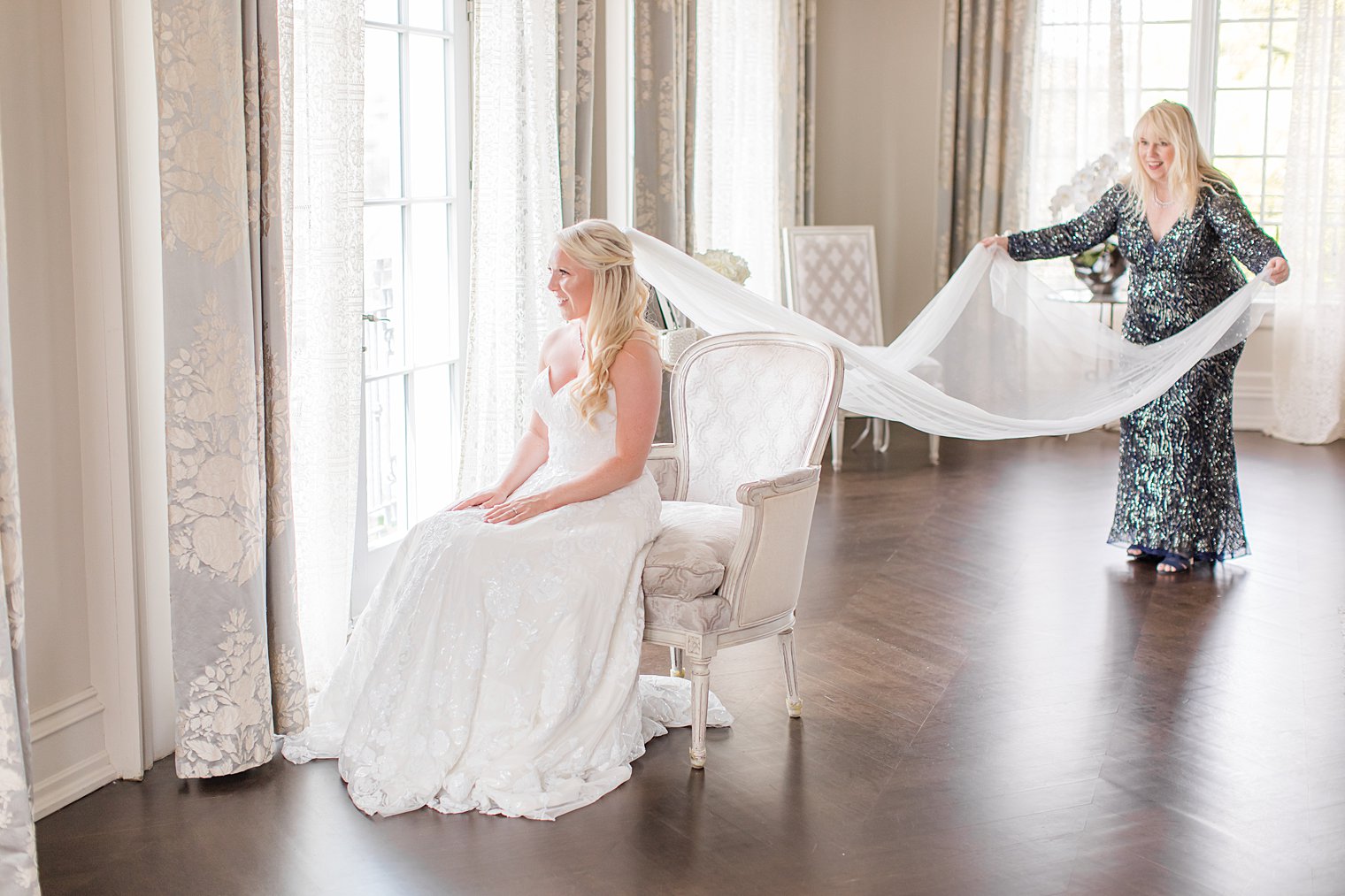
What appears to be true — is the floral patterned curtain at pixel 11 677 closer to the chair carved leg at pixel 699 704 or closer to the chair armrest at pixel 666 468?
the chair carved leg at pixel 699 704

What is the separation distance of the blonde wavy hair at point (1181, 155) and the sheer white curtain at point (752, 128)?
1.93 metres

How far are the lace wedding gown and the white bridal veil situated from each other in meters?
1.31

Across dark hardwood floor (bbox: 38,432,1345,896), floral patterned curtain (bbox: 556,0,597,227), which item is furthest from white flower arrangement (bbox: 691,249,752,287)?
dark hardwood floor (bbox: 38,432,1345,896)

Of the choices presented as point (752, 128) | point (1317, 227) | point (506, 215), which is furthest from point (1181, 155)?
point (1317, 227)

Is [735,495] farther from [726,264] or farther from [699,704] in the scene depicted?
[726,264]

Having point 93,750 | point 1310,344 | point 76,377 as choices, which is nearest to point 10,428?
point 76,377

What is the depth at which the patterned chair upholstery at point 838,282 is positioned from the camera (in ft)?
23.8

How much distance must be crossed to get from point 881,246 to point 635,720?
5.72 m

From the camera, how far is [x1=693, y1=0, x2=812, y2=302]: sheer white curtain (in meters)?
6.41

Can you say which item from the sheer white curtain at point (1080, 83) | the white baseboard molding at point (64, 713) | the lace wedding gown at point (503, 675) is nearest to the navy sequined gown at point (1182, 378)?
the lace wedding gown at point (503, 675)

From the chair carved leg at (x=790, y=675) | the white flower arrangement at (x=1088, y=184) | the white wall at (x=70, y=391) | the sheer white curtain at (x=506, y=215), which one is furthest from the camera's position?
the white flower arrangement at (x=1088, y=184)

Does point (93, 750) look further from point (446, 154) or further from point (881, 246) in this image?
point (881, 246)

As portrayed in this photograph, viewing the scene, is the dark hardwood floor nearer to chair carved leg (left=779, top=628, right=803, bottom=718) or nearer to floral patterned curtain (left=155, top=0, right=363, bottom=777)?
chair carved leg (left=779, top=628, right=803, bottom=718)

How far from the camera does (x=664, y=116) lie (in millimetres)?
5379
